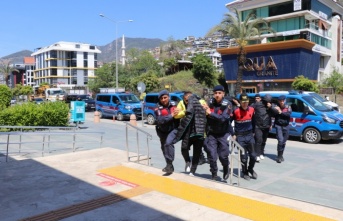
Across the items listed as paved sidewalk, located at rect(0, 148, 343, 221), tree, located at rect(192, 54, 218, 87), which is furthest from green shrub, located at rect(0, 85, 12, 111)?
tree, located at rect(192, 54, 218, 87)

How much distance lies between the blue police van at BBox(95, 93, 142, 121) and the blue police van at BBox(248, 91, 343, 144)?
11.4 metres

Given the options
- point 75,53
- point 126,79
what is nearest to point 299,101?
point 126,79

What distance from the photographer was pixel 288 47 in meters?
36.7

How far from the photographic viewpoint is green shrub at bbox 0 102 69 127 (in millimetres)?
15766

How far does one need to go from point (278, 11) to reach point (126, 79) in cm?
2763

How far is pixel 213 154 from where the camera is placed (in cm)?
621

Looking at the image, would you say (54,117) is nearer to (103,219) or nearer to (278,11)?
(103,219)

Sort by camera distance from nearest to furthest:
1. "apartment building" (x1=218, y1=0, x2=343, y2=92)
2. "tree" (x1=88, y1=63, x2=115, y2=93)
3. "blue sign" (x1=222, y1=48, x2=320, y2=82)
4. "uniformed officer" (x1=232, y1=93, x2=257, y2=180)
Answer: "uniformed officer" (x1=232, y1=93, x2=257, y2=180) → "blue sign" (x1=222, y1=48, x2=320, y2=82) → "apartment building" (x1=218, y1=0, x2=343, y2=92) → "tree" (x1=88, y1=63, x2=115, y2=93)

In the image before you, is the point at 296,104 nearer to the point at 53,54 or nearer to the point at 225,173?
the point at 225,173

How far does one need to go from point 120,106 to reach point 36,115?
22.1ft

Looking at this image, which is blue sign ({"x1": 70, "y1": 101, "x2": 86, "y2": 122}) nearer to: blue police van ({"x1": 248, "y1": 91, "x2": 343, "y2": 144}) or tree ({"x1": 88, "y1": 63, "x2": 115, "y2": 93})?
blue police van ({"x1": 248, "y1": 91, "x2": 343, "y2": 144})

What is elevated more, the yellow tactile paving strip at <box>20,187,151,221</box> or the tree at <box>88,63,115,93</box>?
the tree at <box>88,63,115,93</box>

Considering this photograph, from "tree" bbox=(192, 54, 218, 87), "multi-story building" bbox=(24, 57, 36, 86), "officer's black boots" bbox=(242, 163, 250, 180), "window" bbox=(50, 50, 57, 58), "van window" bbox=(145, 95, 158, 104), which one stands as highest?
"window" bbox=(50, 50, 57, 58)

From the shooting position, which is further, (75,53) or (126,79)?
(75,53)
